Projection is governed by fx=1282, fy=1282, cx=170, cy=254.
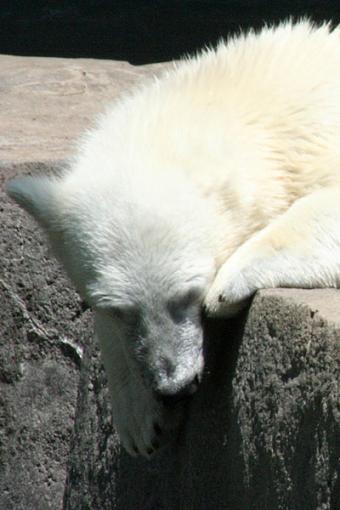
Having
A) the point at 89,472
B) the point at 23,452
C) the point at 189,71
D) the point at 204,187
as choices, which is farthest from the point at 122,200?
the point at 23,452

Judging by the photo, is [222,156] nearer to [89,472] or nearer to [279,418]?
[279,418]

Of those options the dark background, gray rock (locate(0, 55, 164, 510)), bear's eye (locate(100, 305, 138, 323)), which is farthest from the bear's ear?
the dark background

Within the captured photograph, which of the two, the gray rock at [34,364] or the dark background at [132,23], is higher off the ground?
the gray rock at [34,364]

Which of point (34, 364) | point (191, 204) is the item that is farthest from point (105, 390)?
point (191, 204)

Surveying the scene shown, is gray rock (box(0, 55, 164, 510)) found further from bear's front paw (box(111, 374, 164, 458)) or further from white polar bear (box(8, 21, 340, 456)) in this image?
white polar bear (box(8, 21, 340, 456))

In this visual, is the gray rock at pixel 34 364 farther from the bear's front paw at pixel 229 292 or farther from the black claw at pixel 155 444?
the bear's front paw at pixel 229 292

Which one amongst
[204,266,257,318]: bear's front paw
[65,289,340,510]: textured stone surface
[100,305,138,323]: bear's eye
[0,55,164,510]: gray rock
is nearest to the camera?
[65,289,340,510]: textured stone surface

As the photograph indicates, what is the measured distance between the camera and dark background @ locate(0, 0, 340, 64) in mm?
7129

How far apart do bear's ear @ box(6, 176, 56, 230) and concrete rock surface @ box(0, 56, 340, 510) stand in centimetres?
49

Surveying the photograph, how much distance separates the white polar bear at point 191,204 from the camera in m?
2.76

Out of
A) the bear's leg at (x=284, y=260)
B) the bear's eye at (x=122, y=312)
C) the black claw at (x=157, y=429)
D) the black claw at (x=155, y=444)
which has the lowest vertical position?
the black claw at (x=155, y=444)

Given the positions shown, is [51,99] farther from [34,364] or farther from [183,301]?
[183,301]

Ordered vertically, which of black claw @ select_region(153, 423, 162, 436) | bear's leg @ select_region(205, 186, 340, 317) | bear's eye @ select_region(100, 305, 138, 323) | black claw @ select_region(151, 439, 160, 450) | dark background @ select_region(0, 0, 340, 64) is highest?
bear's leg @ select_region(205, 186, 340, 317)

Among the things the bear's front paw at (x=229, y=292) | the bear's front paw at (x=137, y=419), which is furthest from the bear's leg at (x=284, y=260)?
the bear's front paw at (x=137, y=419)
